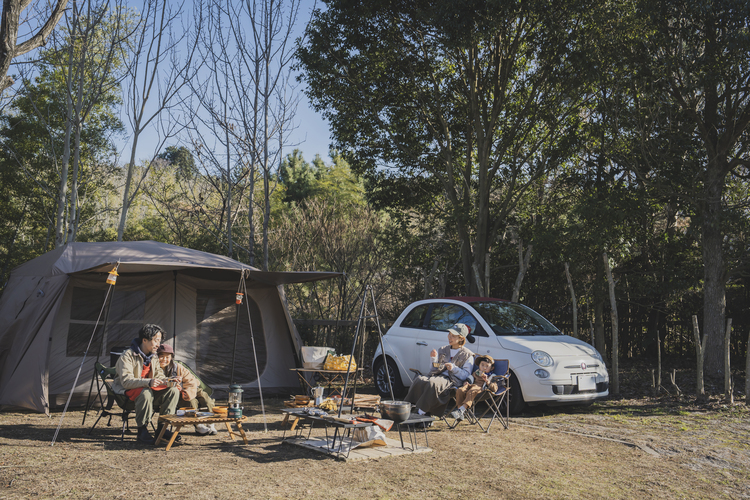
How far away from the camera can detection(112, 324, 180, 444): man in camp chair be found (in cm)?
551

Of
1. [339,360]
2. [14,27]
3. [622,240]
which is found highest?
[14,27]

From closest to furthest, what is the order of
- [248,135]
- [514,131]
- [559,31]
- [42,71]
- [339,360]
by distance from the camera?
[339,360], [559,31], [514,131], [248,135], [42,71]

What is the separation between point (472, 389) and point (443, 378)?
34 centimetres

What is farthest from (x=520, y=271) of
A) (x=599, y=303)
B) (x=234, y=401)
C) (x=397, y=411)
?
(x=234, y=401)

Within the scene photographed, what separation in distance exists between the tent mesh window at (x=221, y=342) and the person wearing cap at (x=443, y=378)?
3280 millimetres

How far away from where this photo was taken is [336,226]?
Answer: 1355 centimetres

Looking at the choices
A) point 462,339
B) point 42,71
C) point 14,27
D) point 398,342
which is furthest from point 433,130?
point 42,71

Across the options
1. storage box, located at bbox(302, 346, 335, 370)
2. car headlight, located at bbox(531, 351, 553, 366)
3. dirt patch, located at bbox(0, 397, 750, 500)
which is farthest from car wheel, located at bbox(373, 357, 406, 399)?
car headlight, located at bbox(531, 351, 553, 366)

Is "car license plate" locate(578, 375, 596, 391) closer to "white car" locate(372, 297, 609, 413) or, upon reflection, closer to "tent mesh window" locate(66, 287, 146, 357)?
"white car" locate(372, 297, 609, 413)

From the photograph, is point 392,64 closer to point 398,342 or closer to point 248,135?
point 248,135

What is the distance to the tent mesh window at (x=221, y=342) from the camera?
28.1ft

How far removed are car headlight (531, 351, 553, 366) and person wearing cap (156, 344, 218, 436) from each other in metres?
3.70

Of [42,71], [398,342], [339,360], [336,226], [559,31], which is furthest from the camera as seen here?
[42,71]

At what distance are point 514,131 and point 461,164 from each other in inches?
73.5
